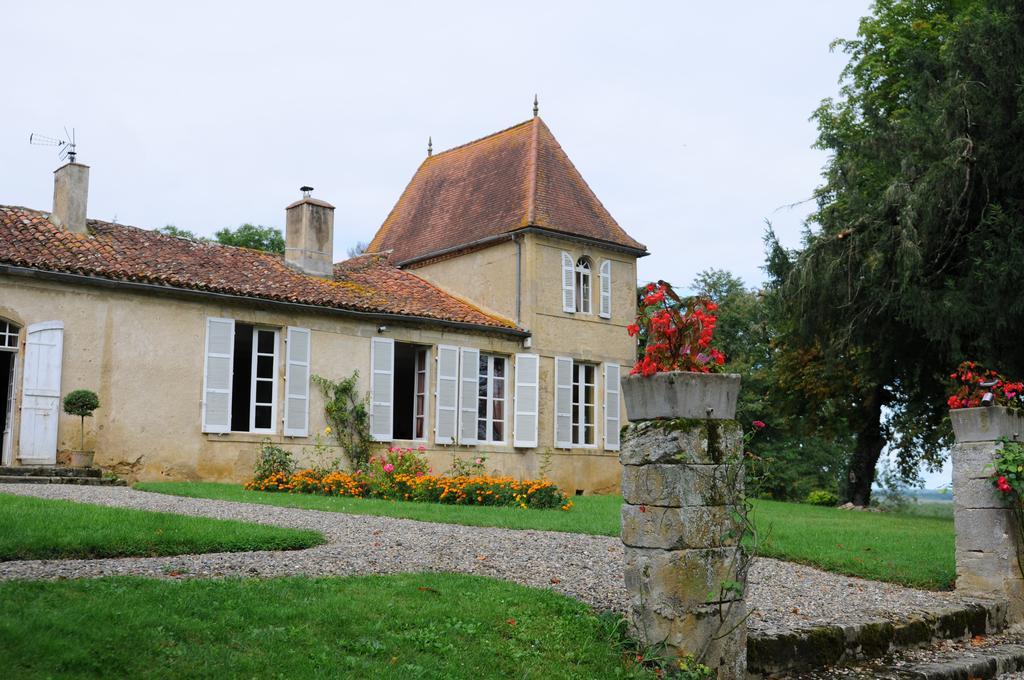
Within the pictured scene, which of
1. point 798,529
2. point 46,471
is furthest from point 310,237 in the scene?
point 798,529

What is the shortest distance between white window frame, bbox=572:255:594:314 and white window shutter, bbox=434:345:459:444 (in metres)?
3.24

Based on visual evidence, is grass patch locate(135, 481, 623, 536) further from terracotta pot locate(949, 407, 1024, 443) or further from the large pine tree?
the large pine tree

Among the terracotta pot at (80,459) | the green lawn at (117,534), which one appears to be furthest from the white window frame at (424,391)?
the green lawn at (117,534)

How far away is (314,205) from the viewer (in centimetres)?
1847

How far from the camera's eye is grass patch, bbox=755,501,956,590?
8914 mm

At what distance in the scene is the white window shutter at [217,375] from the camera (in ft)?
50.0

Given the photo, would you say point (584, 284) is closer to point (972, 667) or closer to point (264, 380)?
point (264, 380)

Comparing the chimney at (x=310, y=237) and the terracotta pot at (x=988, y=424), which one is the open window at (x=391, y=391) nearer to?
the chimney at (x=310, y=237)

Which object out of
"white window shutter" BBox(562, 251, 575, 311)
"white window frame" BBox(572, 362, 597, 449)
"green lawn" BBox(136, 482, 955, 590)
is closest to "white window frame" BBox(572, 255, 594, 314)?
"white window shutter" BBox(562, 251, 575, 311)

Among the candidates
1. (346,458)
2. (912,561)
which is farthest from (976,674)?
(346,458)

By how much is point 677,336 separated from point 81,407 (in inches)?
416

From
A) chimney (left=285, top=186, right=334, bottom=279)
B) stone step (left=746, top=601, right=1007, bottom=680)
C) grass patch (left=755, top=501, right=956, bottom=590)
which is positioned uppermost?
chimney (left=285, top=186, right=334, bottom=279)

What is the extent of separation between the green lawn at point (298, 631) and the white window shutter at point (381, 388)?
1119cm

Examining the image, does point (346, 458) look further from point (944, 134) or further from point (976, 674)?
point (976, 674)
